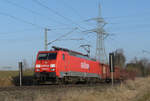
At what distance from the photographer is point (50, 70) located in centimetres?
2072

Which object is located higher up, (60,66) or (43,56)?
(43,56)

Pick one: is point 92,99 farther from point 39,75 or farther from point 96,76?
point 96,76

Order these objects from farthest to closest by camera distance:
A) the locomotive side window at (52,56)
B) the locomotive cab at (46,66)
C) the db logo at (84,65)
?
the db logo at (84,65) < the locomotive side window at (52,56) < the locomotive cab at (46,66)

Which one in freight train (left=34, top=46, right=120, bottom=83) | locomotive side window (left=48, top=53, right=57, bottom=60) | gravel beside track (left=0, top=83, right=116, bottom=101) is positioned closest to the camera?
gravel beside track (left=0, top=83, right=116, bottom=101)

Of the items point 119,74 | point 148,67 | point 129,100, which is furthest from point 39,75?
point 148,67

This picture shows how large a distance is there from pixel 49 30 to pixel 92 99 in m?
17.4

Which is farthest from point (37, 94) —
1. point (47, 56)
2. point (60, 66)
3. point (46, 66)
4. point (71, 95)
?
point (47, 56)

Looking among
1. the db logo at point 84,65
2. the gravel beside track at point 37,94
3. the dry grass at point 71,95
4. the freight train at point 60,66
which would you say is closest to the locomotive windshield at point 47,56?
the freight train at point 60,66

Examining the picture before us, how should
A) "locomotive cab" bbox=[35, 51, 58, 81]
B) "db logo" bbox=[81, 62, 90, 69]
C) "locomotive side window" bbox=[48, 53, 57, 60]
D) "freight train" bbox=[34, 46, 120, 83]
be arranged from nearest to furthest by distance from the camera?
"locomotive cab" bbox=[35, 51, 58, 81]
"freight train" bbox=[34, 46, 120, 83]
"locomotive side window" bbox=[48, 53, 57, 60]
"db logo" bbox=[81, 62, 90, 69]

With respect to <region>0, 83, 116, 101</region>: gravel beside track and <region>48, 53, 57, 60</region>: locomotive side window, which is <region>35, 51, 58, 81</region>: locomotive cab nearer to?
<region>48, 53, 57, 60</region>: locomotive side window

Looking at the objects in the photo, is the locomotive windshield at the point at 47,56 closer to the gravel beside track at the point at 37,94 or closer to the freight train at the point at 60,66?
the freight train at the point at 60,66

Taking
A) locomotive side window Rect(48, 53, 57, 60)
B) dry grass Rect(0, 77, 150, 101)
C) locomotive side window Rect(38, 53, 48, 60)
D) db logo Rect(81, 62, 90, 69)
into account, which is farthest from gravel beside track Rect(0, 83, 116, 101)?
db logo Rect(81, 62, 90, 69)

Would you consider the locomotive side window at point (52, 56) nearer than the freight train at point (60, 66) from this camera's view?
No

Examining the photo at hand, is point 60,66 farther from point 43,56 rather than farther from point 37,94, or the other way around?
point 37,94
